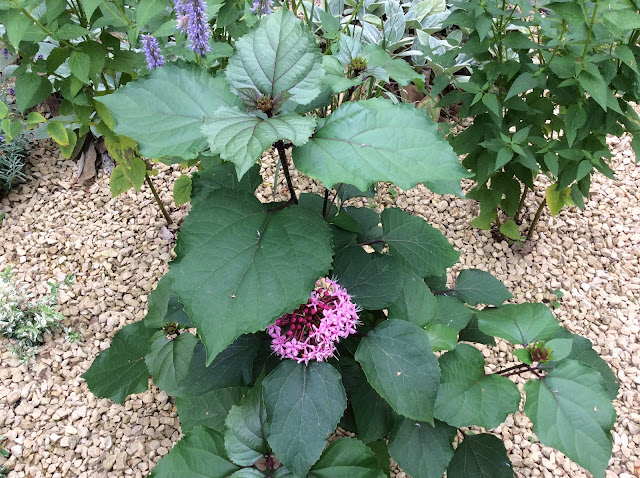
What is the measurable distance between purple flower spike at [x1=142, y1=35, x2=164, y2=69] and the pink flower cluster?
39.0 inches

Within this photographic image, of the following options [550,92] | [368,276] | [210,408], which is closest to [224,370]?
[210,408]

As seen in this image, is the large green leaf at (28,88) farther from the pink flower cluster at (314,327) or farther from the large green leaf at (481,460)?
the large green leaf at (481,460)

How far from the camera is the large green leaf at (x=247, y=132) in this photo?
77cm

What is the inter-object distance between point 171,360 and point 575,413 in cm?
110

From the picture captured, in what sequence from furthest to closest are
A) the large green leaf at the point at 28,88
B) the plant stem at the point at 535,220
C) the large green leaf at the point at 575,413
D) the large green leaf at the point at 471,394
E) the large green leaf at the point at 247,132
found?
the plant stem at the point at 535,220 → the large green leaf at the point at 28,88 → the large green leaf at the point at 471,394 → the large green leaf at the point at 575,413 → the large green leaf at the point at 247,132

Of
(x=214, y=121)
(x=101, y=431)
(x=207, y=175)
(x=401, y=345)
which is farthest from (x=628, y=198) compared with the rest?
(x=101, y=431)

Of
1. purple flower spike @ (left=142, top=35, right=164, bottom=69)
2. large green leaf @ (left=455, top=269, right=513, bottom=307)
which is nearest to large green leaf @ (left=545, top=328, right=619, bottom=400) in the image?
large green leaf @ (left=455, top=269, right=513, bottom=307)

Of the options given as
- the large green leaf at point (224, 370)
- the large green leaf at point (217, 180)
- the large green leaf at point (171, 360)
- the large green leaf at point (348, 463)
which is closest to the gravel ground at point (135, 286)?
the large green leaf at point (171, 360)

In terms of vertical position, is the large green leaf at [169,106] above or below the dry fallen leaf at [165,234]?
above

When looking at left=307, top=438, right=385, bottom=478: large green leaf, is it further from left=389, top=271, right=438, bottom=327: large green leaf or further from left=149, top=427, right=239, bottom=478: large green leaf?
left=389, top=271, right=438, bottom=327: large green leaf

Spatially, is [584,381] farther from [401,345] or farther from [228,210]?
[228,210]

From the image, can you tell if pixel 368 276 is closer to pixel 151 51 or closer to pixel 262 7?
pixel 262 7

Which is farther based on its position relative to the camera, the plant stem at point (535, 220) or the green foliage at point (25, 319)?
the plant stem at point (535, 220)

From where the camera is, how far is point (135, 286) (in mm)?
2295
